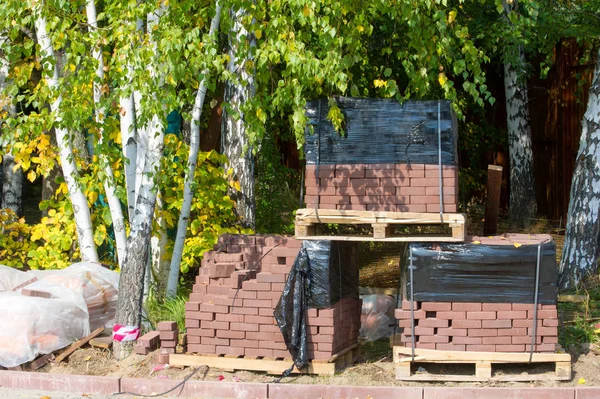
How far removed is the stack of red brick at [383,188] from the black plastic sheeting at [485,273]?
1.40 ft

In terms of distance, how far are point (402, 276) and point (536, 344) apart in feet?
4.63

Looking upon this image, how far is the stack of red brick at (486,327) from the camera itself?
24.1 ft

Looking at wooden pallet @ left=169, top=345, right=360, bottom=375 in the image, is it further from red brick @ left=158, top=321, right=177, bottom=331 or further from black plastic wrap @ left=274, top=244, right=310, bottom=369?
red brick @ left=158, top=321, right=177, bottom=331

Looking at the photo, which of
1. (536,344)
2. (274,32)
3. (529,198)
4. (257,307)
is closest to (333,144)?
(274,32)

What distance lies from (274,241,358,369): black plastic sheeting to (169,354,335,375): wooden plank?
12 centimetres

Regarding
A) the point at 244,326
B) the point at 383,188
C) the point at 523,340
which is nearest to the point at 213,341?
the point at 244,326

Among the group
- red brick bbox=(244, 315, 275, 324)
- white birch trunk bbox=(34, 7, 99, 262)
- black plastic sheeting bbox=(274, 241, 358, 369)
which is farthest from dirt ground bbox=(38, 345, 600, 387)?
white birch trunk bbox=(34, 7, 99, 262)

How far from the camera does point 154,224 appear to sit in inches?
377

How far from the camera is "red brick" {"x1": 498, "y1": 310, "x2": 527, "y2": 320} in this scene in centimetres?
734

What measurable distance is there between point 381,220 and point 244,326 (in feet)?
5.19

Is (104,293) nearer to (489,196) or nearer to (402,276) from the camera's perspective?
(402,276)

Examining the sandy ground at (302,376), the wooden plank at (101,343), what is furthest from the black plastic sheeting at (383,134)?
the wooden plank at (101,343)

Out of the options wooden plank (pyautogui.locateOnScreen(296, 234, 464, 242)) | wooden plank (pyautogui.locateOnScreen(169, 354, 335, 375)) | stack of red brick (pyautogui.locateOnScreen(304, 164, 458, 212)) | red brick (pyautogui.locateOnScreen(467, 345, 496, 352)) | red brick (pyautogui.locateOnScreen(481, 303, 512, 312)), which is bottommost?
wooden plank (pyautogui.locateOnScreen(169, 354, 335, 375))

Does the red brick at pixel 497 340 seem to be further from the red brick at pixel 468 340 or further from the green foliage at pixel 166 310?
the green foliage at pixel 166 310
